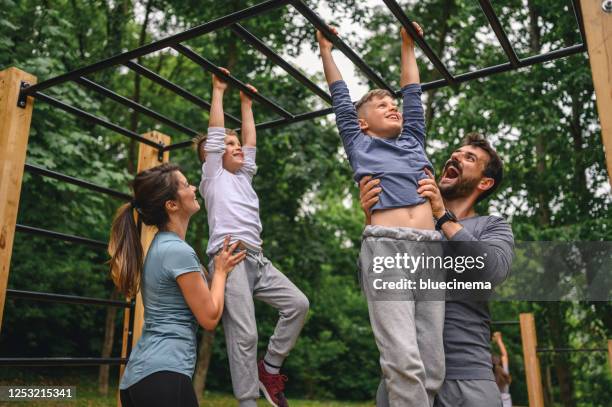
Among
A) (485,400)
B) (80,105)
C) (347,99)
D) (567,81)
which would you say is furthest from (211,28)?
(567,81)

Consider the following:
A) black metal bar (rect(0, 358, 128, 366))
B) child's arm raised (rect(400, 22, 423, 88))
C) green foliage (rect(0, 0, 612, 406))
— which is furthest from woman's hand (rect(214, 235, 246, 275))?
green foliage (rect(0, 0, 612, 406))

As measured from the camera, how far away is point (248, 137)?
3006 mm

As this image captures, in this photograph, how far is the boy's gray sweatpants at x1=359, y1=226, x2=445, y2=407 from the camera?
5.39 feet

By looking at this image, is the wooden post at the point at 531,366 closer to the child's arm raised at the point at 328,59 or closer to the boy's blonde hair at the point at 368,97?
the boy's blonde hair at the point at 368,97

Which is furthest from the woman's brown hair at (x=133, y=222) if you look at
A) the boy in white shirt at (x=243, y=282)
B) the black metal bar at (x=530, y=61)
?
the black metal bar at (x=530, y=61)

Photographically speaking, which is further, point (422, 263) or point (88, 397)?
point (88, 397)

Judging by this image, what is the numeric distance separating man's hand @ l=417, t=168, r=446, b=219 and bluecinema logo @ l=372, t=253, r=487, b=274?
0.16 m

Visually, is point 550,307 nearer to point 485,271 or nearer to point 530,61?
point 530,61

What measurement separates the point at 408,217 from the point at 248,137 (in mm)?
1333

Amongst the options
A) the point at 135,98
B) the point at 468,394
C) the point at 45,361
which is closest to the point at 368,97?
the point at 468,394

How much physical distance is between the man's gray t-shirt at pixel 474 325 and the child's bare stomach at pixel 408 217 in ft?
0.48

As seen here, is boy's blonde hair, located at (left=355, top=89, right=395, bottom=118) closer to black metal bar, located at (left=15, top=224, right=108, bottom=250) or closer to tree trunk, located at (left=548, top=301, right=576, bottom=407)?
black metal bar, located at (left=15, top=224, right=108, bottom=250)

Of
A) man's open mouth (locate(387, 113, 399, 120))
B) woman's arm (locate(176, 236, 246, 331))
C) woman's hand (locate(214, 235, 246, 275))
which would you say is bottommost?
woman's arm (locate(176, 236, 246, 331))

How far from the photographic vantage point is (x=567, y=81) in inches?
287
